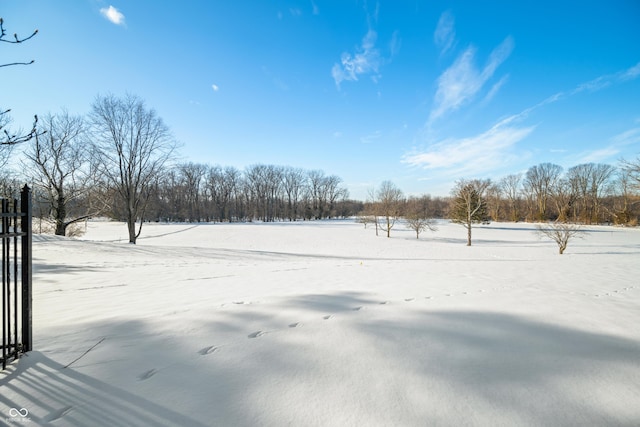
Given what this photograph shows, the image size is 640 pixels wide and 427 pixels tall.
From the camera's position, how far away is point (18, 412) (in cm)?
176

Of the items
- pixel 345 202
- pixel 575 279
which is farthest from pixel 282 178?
Result: pixel 575 279

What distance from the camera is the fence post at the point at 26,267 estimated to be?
2.42m

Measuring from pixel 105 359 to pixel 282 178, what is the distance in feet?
214

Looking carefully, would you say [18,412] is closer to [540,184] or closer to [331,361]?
[331,361]

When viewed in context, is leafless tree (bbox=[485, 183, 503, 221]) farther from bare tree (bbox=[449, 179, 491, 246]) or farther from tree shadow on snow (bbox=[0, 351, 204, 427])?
tree shadow on snow (bbox=[0, 351, 204, 427])

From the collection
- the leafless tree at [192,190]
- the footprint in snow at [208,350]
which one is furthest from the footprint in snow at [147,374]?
the leafless tree at [192,190]

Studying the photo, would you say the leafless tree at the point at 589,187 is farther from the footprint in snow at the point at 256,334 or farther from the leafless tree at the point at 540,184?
the footprint in snow at the point at 256,334

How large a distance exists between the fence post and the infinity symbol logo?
108cm

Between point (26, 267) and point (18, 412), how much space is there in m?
1.38

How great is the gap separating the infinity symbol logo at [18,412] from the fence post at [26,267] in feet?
3.53

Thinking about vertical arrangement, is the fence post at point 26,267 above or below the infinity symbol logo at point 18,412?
above

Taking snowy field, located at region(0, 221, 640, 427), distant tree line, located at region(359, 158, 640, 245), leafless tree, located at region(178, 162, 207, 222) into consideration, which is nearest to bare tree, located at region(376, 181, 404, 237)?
distant tree line, located at region(359, 158, 640, 245)

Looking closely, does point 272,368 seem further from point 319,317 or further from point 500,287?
point 500,287

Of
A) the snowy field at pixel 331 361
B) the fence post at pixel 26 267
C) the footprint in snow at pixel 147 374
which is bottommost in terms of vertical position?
the snowy field at pixel 331 361
